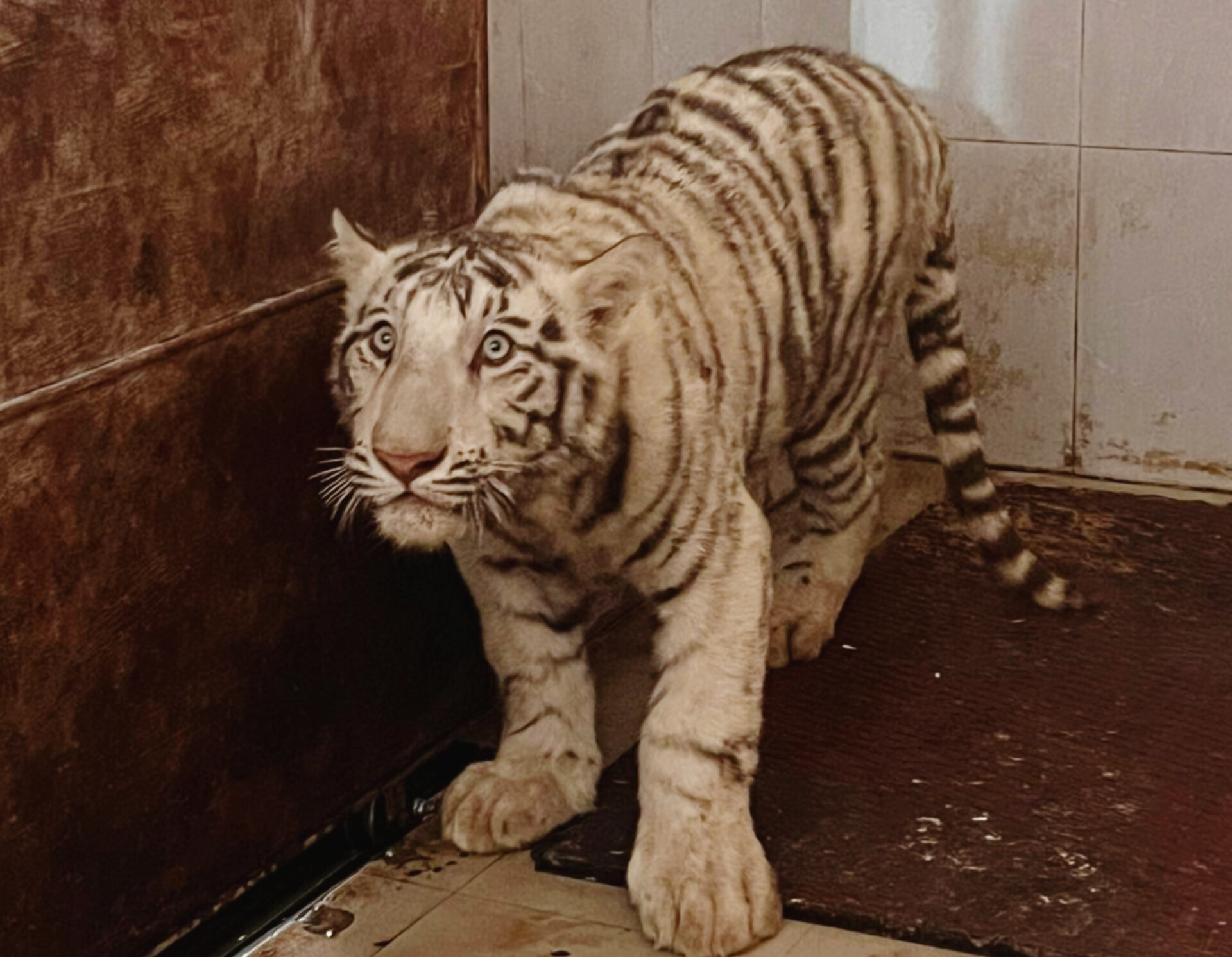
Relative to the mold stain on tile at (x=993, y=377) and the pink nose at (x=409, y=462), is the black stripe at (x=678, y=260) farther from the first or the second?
the mold stain on tile at (x=993, y=377)

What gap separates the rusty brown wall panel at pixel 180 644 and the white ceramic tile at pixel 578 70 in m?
1.22

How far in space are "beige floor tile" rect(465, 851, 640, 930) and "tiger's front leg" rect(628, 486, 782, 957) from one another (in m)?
0.07

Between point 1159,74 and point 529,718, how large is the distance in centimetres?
168

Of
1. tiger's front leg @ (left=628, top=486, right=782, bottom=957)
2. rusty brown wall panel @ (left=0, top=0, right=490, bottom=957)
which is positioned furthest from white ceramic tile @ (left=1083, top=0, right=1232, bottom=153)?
tiger's front leg @ (left=628, top=486, right=782, bottom=957)

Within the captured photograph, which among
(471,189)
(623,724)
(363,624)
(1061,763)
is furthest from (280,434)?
(1061,763)

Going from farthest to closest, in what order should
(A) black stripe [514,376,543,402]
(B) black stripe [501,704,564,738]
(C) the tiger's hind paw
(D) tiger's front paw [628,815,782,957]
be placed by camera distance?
(C) the tiger's hind paw < (B) black stripe [501,704,564,738] < (D) tiger's front paw [628,815,782,957] < (A) black stripe [514,376,543,402]

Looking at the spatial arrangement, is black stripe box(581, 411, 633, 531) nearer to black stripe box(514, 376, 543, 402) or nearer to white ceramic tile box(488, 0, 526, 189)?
black stripe box(514, 376, 543, 402)

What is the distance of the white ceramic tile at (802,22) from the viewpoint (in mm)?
3559

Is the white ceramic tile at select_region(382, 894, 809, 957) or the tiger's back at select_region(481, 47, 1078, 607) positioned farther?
the tiger's back at select_region(481, 47, 1078, 607)

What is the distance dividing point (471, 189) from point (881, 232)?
604 millimetres

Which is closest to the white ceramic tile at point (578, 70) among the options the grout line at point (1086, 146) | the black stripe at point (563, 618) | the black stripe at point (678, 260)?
the grout line at point (1086, 146)

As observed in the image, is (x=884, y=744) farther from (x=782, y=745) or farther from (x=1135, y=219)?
(x=1135, y=219)

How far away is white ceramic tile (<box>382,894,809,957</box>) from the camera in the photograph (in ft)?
7.78

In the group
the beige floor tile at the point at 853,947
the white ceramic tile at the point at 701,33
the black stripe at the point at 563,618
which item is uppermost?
the white ceramic tile at the point at 701,33
